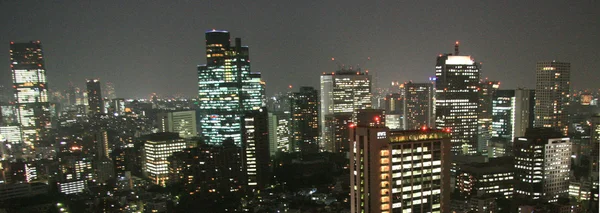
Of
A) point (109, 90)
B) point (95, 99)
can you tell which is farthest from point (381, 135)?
point (95, 99)

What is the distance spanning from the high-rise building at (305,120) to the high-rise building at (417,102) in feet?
14.5

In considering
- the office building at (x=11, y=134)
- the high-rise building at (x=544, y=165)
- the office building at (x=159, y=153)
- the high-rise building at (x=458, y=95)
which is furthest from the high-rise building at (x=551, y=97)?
the office building at (x=11, y=134)

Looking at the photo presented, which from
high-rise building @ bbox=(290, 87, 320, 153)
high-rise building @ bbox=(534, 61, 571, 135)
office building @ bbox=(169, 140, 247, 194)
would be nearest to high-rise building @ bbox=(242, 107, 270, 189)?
office building @ bbox=(169, 140, 247, 194)

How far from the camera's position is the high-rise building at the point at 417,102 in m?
21.3

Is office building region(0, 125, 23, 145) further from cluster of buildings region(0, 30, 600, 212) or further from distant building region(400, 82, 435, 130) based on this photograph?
distant building region(400, 82, 435, 130)

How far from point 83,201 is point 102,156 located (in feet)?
15.9

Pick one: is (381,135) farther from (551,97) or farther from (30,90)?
(551,97)

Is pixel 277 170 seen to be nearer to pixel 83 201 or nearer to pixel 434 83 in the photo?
pixel 83 201

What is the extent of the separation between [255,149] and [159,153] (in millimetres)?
3879

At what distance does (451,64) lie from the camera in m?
19.5

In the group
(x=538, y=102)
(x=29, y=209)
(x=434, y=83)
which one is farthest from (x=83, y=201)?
(x=538, y=102)

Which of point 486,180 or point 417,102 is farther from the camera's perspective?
point 417,102

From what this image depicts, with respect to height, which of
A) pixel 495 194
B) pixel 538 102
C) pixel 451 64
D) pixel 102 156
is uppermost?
pixel 451 64

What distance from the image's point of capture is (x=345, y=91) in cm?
2522
